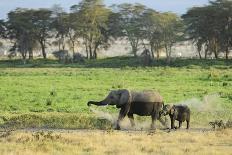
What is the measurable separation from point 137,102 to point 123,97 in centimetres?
58

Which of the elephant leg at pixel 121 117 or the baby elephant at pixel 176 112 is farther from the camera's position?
the baby elephant at pixel 176 112

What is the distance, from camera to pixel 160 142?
17438 mm

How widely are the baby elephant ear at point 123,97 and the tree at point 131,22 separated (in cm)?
6369

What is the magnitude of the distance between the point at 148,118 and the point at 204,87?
12.7 m

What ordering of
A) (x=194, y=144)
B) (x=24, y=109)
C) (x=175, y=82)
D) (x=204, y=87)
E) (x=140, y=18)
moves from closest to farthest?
(x=194, y=144), (x=24, y=109), (x=204, y=87), (x=175, y=82), (x=140, y=18)

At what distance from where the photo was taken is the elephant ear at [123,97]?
2127 centimetres

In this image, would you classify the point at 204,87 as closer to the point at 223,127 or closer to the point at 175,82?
the point at 175,82

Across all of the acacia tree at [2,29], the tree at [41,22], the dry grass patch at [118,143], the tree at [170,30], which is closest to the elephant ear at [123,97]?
the dry grass patch at [118,143]

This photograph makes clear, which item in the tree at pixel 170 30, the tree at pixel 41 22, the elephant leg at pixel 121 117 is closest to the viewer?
the elephant leg at pixel 121 117

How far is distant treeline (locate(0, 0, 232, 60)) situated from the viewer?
77.2 metres

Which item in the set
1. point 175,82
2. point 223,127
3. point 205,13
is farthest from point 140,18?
point 223,127

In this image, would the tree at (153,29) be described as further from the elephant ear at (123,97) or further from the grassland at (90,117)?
the elephant ear at (123,97)

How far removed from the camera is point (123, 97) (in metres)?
21.3

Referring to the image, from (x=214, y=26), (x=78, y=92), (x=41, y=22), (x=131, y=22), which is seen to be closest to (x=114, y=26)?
(x=131, y=22)
